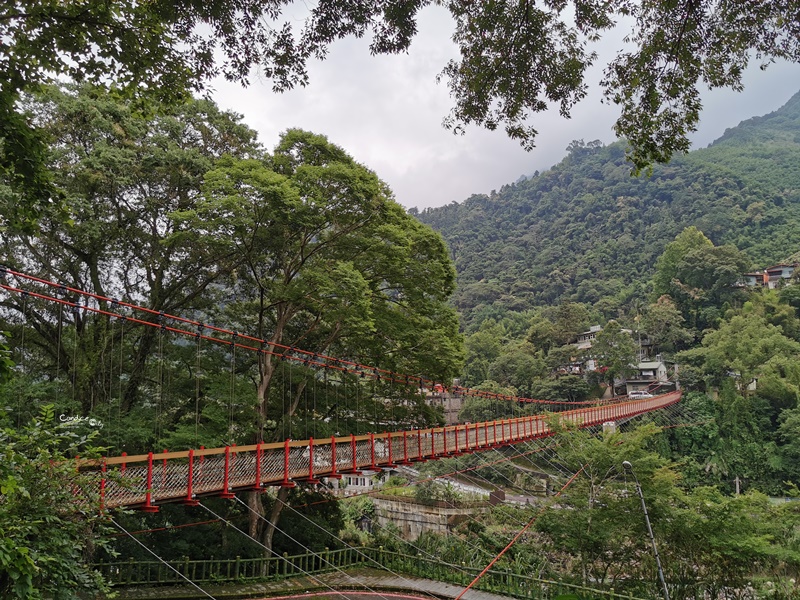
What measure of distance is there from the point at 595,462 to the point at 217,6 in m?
8.66

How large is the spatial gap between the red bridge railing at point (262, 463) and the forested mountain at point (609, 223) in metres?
32.6

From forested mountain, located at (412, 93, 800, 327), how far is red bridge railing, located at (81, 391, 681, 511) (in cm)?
3262

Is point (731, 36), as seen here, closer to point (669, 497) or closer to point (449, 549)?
point (669, 497)

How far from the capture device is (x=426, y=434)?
858 centimetres

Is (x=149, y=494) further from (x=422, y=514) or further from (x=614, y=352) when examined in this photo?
(x=614, y=352)

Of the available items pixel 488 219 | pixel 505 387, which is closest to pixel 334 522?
pixel 505 387

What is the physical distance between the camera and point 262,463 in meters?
6.30

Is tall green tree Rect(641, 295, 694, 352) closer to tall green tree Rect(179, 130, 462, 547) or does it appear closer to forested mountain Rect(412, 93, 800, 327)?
forested mountain Rect(412, 93, 800, 327)

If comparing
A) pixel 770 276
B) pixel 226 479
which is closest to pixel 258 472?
pixel 226 479

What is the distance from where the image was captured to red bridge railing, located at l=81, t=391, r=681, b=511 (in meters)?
5.14

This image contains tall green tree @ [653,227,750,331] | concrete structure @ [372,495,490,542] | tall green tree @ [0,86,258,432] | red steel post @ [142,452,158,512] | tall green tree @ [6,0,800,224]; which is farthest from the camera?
tall green tree @ [653,227,750,331]

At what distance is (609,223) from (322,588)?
50.7 m

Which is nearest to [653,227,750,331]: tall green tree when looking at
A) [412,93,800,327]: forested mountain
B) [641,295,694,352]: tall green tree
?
[641,295,694,352]: tall green tree

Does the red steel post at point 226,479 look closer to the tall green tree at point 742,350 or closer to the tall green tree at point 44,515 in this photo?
the tall green tree at point 44,515
